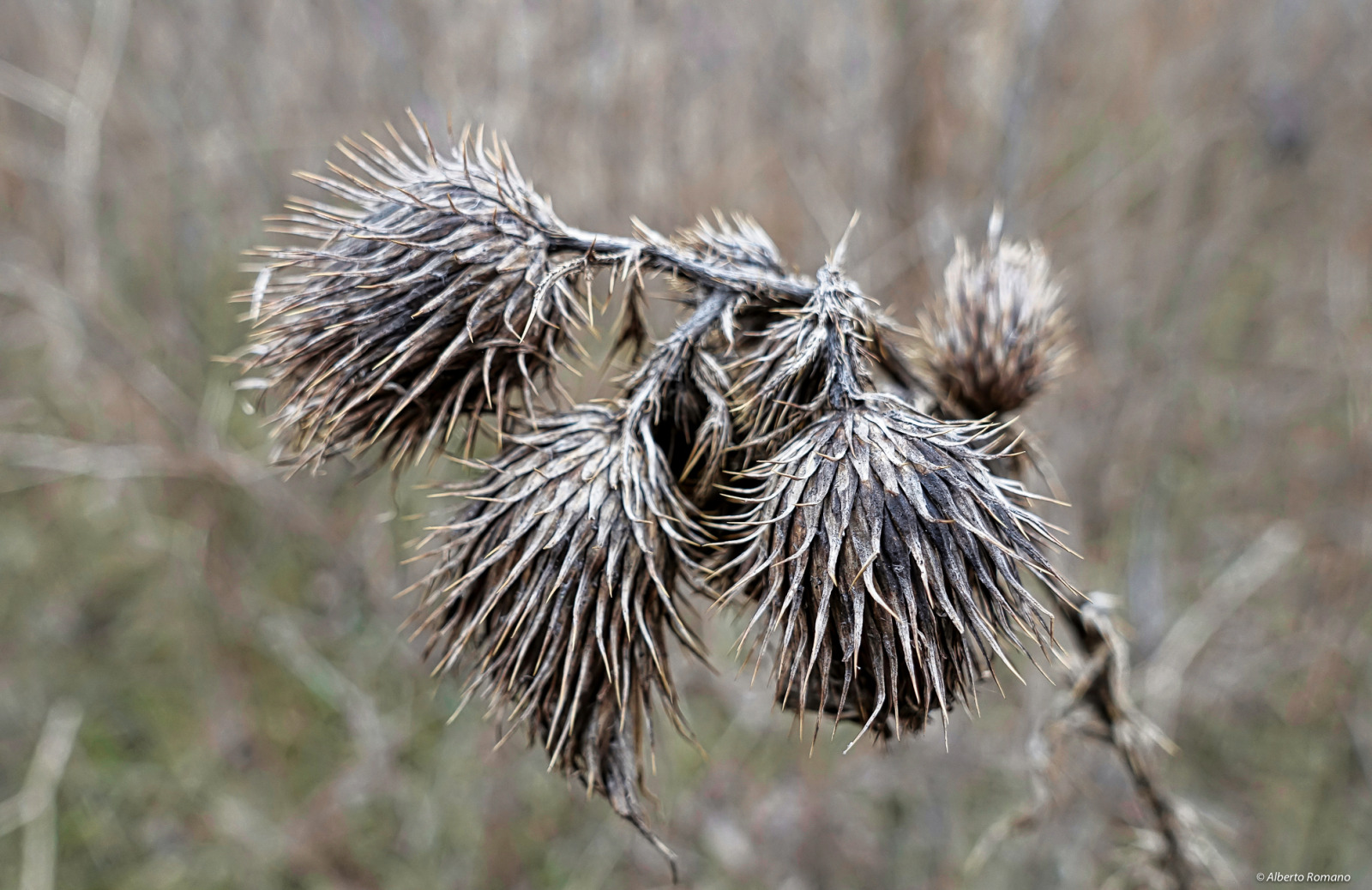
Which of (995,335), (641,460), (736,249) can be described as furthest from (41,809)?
(995,335)

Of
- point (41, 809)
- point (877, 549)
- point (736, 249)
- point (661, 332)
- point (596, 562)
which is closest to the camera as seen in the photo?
point (877, 549)

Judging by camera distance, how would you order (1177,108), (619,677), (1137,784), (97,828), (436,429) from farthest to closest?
(1177,108)
(97,828)
(1137,784)
(436,429)
(619,677)

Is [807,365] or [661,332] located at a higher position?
[661,332]

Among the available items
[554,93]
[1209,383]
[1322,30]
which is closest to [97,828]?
[554,93]

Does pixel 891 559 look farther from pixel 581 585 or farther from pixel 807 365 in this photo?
pixel 581 585

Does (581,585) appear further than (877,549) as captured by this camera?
Yes

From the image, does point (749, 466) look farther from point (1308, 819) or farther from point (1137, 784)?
point (1308, 819)
